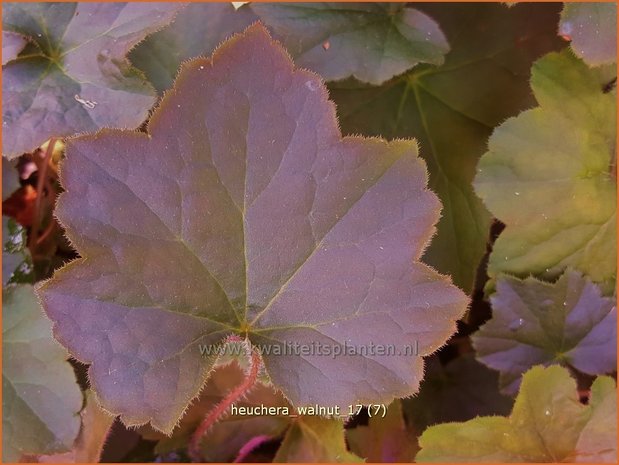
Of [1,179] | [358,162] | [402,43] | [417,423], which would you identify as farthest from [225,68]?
[417,423]

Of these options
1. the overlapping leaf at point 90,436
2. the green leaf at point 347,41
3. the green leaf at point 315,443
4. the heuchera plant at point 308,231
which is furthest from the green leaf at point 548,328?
the overlapping leaf at point 90,436

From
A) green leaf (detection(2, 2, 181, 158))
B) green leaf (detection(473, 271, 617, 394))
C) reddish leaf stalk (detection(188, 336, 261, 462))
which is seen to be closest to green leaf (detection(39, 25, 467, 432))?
reddish leaf stalk (detection(188, 336, 261, 462))

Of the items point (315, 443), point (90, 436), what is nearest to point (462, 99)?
point (315, 443)

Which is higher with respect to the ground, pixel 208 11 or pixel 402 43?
pixel 208 11

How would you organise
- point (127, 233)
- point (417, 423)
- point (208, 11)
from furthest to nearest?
point (417, 423), point (208, 11), point (127, 233)

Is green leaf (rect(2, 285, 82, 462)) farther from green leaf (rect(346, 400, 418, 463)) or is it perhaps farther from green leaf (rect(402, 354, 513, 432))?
green leaf (rect(402, 354, 513, 432))

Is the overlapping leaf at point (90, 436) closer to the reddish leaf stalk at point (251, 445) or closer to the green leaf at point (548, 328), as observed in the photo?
the reddish leaf stalk at point (251, 445)

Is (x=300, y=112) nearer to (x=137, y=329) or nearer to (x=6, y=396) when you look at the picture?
(x=137, y=329)
